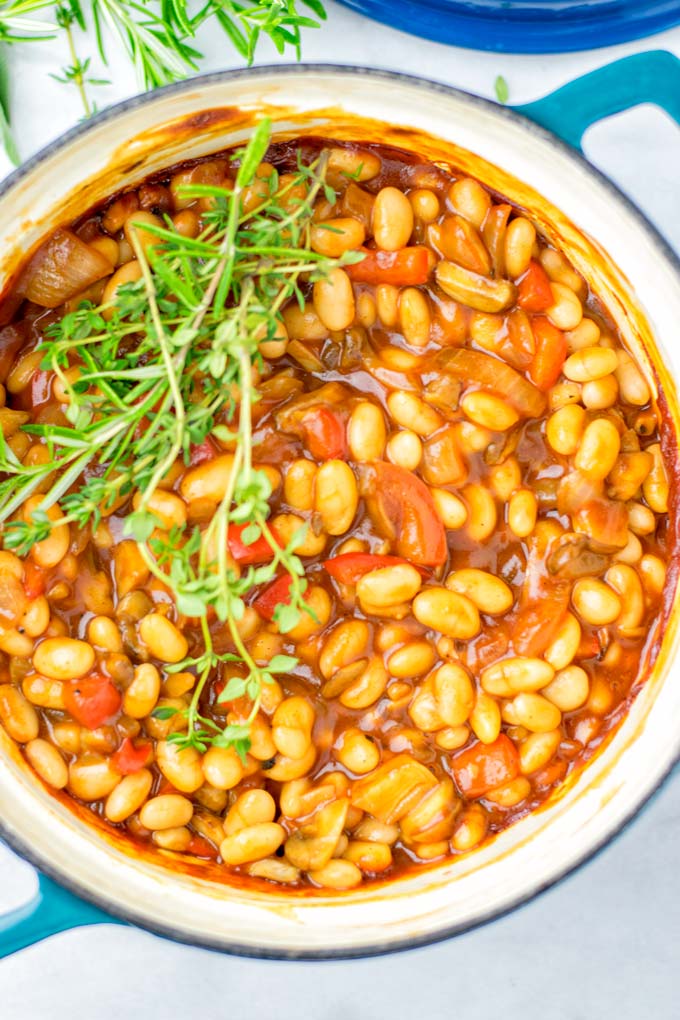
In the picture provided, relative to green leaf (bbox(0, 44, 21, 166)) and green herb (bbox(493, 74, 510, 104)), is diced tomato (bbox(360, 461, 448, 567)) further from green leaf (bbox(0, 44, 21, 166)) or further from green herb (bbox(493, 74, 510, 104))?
green leaf (bbox(0, 44, 21, 166))

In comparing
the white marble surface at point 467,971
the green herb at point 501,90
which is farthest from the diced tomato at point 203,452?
the white marble surface at point 467,971

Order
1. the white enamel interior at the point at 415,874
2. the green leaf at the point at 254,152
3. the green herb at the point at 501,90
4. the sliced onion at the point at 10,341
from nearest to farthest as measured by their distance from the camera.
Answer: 1. the green leaf at the point at 254,152
2. the white enamel interior at the point at 415,874
3. the sliced onion at the point at 10,341
4. the green herb at the point at 501,90

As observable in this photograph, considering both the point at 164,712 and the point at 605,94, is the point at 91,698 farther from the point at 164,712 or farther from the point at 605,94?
the point at 605,94

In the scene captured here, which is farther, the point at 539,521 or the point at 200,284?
the point at 539,521

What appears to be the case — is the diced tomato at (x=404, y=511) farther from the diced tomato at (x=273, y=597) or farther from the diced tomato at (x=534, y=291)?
the diced tomato at (x=534, y=291)

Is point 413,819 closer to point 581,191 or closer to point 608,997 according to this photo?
point 608,997

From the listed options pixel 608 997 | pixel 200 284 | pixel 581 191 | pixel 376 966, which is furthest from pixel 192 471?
pixel 608 997
